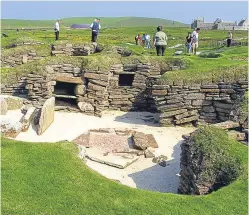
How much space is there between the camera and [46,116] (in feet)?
55.4

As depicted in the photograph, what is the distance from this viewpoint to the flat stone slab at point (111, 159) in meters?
13.4

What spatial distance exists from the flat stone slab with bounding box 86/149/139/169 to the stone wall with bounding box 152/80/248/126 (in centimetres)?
443

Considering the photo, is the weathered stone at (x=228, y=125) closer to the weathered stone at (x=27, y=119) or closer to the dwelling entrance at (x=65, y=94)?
the weathered stone at (x=27, y=119)

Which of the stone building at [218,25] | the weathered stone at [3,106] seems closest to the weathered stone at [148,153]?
the weathered stone at [3,106]

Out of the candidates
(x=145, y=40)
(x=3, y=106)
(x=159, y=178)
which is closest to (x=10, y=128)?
(x=3, y=106)

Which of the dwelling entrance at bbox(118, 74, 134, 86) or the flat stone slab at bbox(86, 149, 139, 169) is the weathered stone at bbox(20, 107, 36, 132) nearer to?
the flat stone slab at bbox(86, 149, 139, 169)

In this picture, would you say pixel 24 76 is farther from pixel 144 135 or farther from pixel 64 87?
pixel 144 135

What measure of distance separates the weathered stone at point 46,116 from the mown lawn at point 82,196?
6484 mm

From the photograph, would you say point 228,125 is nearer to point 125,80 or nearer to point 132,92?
point 132,92

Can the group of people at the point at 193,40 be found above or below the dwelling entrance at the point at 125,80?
above

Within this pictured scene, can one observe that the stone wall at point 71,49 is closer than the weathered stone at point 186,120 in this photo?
No

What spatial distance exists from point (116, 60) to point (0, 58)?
332 inches

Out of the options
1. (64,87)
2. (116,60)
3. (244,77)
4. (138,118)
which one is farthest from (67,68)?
(244,77)

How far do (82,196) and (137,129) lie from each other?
9.65m
